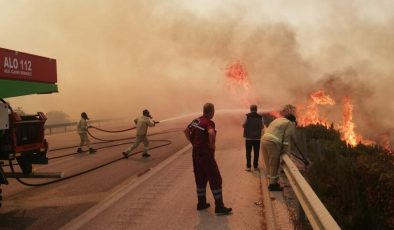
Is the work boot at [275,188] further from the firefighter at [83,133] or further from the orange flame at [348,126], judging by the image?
the orange flame at [348,126]

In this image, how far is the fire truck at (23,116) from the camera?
750cm

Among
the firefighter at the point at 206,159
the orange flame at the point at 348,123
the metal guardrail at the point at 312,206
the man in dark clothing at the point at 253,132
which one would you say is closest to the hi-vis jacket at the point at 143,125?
the man in dark clothing at the point at 253,132

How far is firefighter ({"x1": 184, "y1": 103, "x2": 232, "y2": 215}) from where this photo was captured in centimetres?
699

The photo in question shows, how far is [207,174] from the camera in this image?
709 centimetres

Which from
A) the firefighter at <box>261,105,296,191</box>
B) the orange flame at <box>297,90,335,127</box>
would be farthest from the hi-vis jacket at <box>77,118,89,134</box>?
the orange flame at <box>297,90,335,127</box>

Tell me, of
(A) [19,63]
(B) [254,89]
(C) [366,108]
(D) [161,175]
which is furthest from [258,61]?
(A) [19,63]

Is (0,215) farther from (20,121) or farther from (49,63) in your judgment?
(49,63)

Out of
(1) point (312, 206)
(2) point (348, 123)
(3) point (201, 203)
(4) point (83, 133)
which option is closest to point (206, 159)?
(3) point (201, 203)

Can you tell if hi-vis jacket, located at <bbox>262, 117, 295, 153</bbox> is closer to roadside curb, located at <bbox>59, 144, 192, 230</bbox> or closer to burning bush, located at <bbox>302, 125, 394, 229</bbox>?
burning bush, located at <bbox>302, 125, 394, 229</bbox>

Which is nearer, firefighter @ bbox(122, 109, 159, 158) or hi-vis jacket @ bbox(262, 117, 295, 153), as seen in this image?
hi-vis jacket @ bbox(262, 117, 295, 153)

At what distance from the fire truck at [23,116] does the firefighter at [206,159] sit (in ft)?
10.3

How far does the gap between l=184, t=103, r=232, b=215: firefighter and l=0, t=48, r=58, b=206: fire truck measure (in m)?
3.15

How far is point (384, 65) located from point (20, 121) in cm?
6383

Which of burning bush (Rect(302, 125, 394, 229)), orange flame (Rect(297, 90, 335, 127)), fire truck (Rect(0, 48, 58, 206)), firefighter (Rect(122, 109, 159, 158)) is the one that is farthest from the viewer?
orange flame (Rect(297, 90, 335, 127))
